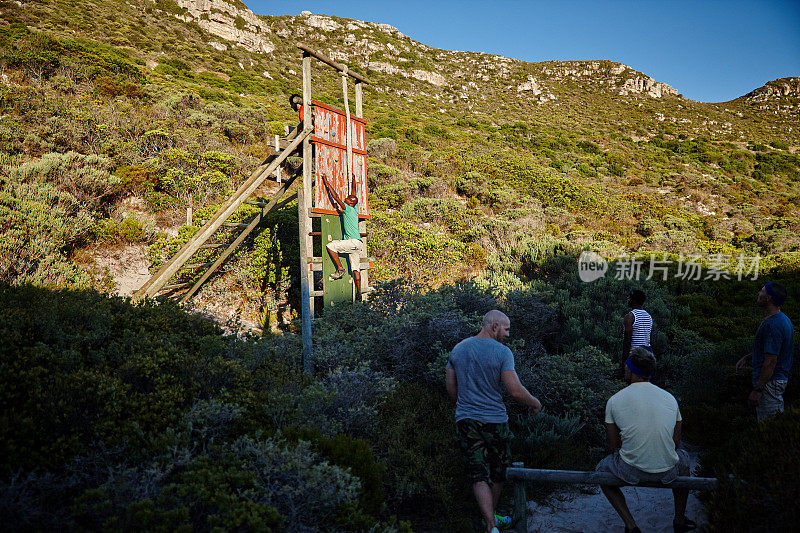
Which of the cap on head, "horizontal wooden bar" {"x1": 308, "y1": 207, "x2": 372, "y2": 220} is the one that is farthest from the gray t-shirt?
"horizontal wooden bar" {"x1": 308, "y1": 207, "x2": 372, "y2": 220}

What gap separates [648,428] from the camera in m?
3.01

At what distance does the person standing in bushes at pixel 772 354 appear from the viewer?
3.78 metres

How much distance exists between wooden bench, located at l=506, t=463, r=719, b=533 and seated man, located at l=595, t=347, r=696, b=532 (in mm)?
50

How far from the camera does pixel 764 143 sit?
39.0 meters

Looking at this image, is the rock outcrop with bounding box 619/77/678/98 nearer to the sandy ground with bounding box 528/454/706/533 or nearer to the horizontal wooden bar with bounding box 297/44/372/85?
the horizontal wooden bar with bounding box 297/44/372/85

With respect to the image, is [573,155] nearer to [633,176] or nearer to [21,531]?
[633,176]

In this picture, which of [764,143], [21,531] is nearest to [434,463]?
[21,531]

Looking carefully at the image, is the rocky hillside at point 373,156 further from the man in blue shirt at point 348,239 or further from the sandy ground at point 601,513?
the sandy ground at point 601,513

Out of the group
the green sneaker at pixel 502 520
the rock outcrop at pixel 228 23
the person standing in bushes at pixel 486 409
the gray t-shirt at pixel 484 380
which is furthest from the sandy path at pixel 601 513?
the rock outcrop at pixel 228 23

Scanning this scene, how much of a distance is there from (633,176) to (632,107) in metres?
28.9

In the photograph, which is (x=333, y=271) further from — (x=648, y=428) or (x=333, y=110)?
(x=648, y=428)

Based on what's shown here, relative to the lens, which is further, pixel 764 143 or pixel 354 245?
pixel 764 143

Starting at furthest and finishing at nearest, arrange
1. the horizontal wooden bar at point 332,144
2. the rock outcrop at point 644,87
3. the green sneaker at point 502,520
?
the rock outcrop at point 644,87, the horizontal wooden bar at point 332,144, the green sneaker at point 502,520

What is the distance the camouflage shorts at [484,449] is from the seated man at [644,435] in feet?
2.73
